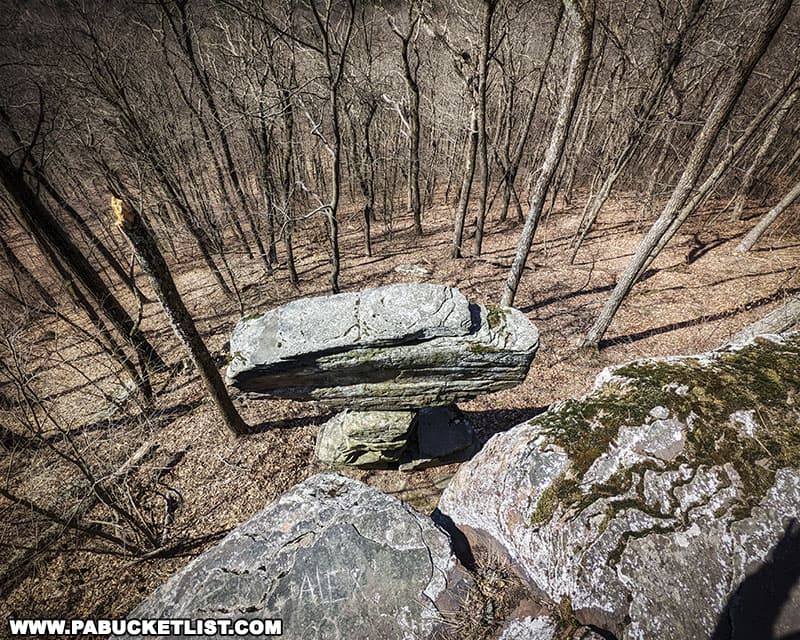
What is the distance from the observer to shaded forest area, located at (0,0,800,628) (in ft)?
17.6

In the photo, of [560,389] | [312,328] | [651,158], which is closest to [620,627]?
[312,328]

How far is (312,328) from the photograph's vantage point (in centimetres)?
446

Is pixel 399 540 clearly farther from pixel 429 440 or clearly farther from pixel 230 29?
pixel 230 29

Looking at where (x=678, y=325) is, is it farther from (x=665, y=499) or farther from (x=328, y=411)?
(x=328, y=411)

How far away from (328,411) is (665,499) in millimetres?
6470

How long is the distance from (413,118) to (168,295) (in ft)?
39.4

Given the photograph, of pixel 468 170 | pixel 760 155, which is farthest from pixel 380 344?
pixel 760 155

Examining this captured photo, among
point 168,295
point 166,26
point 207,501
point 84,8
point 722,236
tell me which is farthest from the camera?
point 722,236

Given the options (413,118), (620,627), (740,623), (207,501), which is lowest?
(207,501)

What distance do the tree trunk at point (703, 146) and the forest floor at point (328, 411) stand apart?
6.35 feet

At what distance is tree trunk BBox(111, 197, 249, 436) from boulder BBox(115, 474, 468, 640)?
334cm

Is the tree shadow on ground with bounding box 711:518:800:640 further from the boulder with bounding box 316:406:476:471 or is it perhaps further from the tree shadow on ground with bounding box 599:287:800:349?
the tree shadow on ground with bounding box 599:287:800:349

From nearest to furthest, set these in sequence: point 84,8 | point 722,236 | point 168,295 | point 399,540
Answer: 1. point 399,540
2. point 168,295
3. point 84,8
4. point 722,236

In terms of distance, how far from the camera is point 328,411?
7680 millimetres
